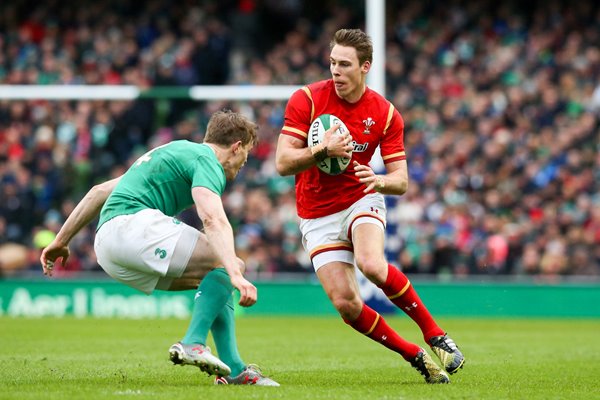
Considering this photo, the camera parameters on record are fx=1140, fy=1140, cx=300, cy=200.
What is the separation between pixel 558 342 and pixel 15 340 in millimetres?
5766

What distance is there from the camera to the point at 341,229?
7980 mm

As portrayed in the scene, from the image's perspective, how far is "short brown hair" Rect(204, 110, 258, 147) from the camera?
711 centimetres

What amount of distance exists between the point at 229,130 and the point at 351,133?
1.17 m

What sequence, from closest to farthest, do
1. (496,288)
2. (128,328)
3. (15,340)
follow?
(15,340) < (128,328) < (496,288)

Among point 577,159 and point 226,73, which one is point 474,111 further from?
point 226,73

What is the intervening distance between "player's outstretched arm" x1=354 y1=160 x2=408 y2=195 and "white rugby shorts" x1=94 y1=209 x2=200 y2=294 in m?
1.14

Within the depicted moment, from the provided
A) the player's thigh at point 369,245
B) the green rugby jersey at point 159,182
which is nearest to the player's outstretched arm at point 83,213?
the green rugby jersey at point 159,182

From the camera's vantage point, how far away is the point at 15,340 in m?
11.7

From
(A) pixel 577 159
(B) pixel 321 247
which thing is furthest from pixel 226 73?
(B) pixel 321 247

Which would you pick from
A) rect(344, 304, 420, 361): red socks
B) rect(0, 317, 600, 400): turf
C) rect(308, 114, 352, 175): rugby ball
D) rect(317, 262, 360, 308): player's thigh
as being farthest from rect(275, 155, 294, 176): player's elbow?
rect(0, 317, 600, 400): turf

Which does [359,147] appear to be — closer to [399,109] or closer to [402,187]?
[402,187]

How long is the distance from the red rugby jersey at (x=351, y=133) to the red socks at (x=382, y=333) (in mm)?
831

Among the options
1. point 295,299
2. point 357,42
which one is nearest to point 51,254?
point 357,42

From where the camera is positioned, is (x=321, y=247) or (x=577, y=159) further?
(x=577, y=159)
